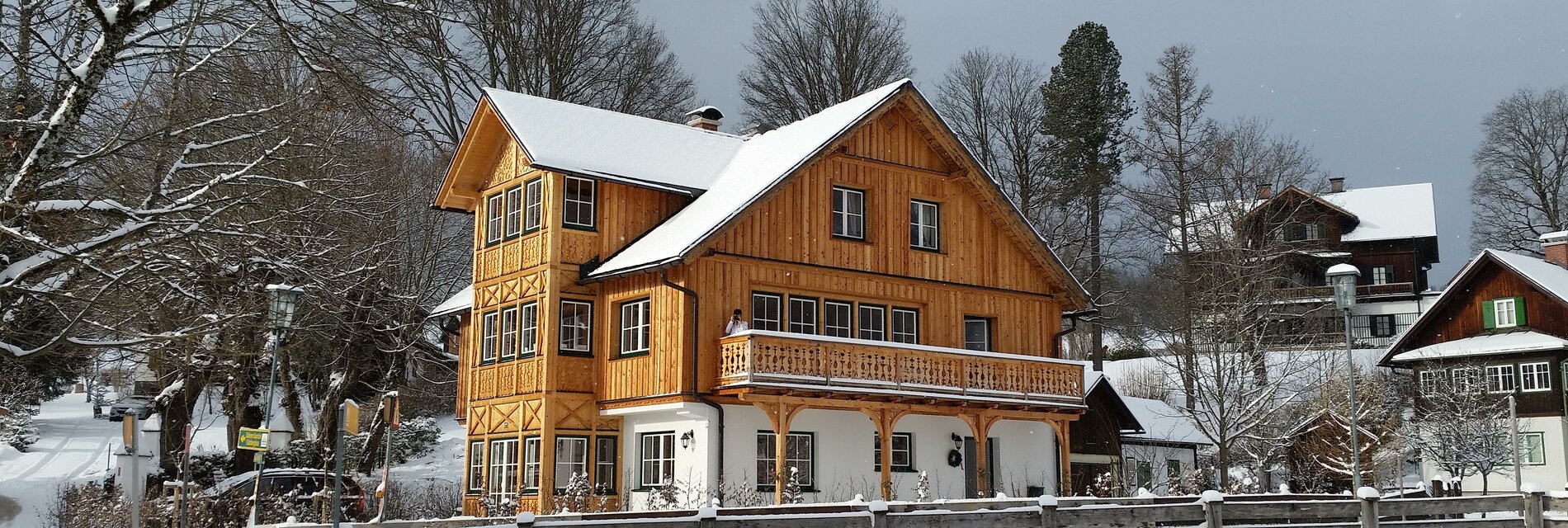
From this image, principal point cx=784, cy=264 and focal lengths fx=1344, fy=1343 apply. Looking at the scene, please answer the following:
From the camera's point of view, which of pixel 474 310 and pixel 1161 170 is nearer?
pixel 474 310

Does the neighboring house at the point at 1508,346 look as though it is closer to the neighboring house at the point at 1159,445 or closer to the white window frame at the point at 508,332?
the neighboring house at the point at 1159,445

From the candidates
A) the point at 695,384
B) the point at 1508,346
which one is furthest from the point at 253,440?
the point at 1508,346

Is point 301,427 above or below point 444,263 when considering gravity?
below

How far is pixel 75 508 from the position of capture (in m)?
21.6

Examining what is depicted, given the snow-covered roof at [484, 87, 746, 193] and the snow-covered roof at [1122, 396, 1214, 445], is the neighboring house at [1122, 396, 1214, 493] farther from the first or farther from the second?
the snow-covered roof at [484, 87, 746, 193]

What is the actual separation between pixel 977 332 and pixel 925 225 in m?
2.48

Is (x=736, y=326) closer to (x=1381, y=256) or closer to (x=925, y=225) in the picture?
(x=925, y=225)

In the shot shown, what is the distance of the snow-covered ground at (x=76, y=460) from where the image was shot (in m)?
28.5

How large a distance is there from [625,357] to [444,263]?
1536 cm

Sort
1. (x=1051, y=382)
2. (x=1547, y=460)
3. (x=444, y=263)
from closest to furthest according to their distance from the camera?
(x=1051, y=382) < (x=444, y=263) < (x=1547, y=460)

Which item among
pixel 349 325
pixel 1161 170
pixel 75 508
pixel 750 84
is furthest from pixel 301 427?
pixel 1161 170

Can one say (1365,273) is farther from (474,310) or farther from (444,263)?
(474,310)

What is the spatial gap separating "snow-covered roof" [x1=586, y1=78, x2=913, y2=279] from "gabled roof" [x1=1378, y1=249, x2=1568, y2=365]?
25.0 m

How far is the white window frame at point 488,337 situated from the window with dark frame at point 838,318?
627 centimetres
